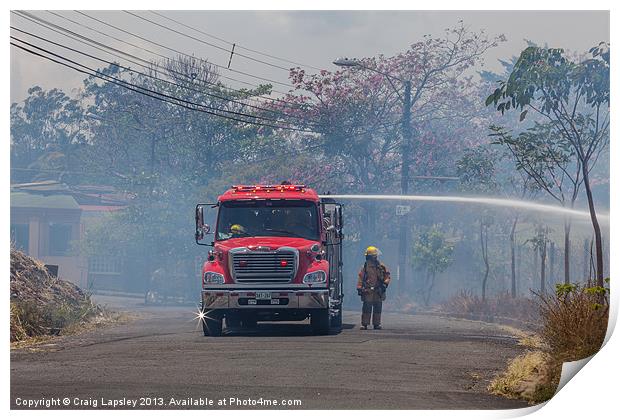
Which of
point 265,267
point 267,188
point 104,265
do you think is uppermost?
point 267,188

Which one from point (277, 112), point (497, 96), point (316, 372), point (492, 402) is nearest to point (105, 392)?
point (316, 372)

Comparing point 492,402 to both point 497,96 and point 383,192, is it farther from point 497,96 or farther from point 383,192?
point 383,192

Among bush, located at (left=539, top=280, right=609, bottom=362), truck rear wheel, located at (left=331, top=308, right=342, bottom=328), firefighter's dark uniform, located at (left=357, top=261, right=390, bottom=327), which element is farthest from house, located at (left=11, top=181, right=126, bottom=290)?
bush, located at (left=539, top=280, right=609, bottom=362)

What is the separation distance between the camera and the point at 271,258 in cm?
2320

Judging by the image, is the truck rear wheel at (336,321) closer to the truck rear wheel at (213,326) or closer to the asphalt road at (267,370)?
the asphalt road at (267,370)

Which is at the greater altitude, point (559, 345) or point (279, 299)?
point (279, 299)

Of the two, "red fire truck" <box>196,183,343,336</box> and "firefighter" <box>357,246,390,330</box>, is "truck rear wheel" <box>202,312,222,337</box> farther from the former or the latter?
"firefighter" <box>357,246,390,330</box>

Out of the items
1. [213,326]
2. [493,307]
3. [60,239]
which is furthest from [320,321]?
[60,239]

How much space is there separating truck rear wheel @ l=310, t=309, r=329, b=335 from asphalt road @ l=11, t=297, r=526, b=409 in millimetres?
346

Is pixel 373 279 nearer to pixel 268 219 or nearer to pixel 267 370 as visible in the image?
pixel 268 219

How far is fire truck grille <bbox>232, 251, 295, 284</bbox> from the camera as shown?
2316cm

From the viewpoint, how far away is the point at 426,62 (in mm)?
47656

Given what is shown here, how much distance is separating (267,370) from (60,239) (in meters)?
37.5

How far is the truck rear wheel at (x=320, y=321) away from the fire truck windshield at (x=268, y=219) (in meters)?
1.58
